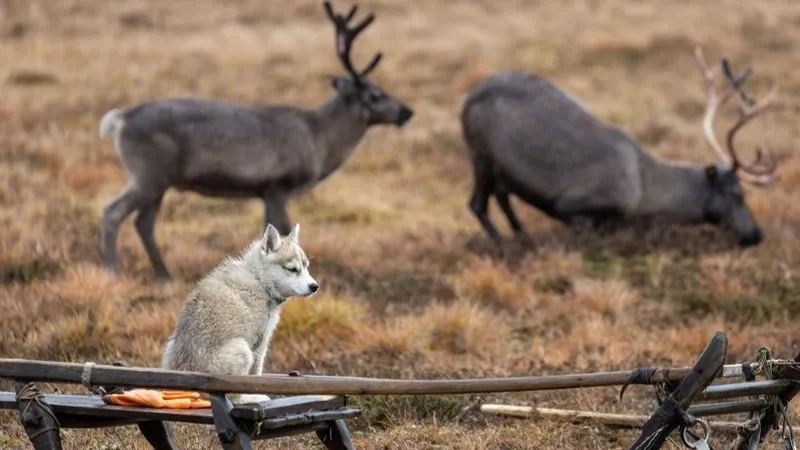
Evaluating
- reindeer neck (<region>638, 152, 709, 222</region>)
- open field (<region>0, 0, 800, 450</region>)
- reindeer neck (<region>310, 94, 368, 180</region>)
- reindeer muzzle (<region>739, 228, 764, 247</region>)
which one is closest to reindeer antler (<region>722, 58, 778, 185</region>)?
reindeer neck (<region>638, 152, 709, 222</region>)

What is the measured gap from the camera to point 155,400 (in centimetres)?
553

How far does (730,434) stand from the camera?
24.6 ft

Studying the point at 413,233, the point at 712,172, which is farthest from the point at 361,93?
the point at 712,172

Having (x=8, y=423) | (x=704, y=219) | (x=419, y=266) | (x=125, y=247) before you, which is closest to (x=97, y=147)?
(x=125, y=247)

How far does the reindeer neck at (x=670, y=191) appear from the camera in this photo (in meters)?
14.2

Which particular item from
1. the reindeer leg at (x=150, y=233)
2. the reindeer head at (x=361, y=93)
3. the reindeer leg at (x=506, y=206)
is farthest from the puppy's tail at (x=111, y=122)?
the reindeer leg at (x=506, y=206)

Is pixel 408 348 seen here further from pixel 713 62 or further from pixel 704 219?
pixel 713 62

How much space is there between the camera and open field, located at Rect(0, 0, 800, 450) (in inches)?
360

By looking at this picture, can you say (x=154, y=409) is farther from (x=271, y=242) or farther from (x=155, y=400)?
(x=271, y=242)

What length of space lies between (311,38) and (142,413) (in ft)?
70.7

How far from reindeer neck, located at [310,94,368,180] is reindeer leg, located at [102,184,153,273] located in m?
1.88

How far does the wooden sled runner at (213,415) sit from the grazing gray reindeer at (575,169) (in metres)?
8.32

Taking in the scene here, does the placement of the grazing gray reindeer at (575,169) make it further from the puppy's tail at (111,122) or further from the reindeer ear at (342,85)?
the puppy's tail at (111,122)

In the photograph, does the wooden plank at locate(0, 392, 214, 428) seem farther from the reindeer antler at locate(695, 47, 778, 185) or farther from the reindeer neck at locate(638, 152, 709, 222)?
the reindeer antler at locate(695, 47, 778, 185)
